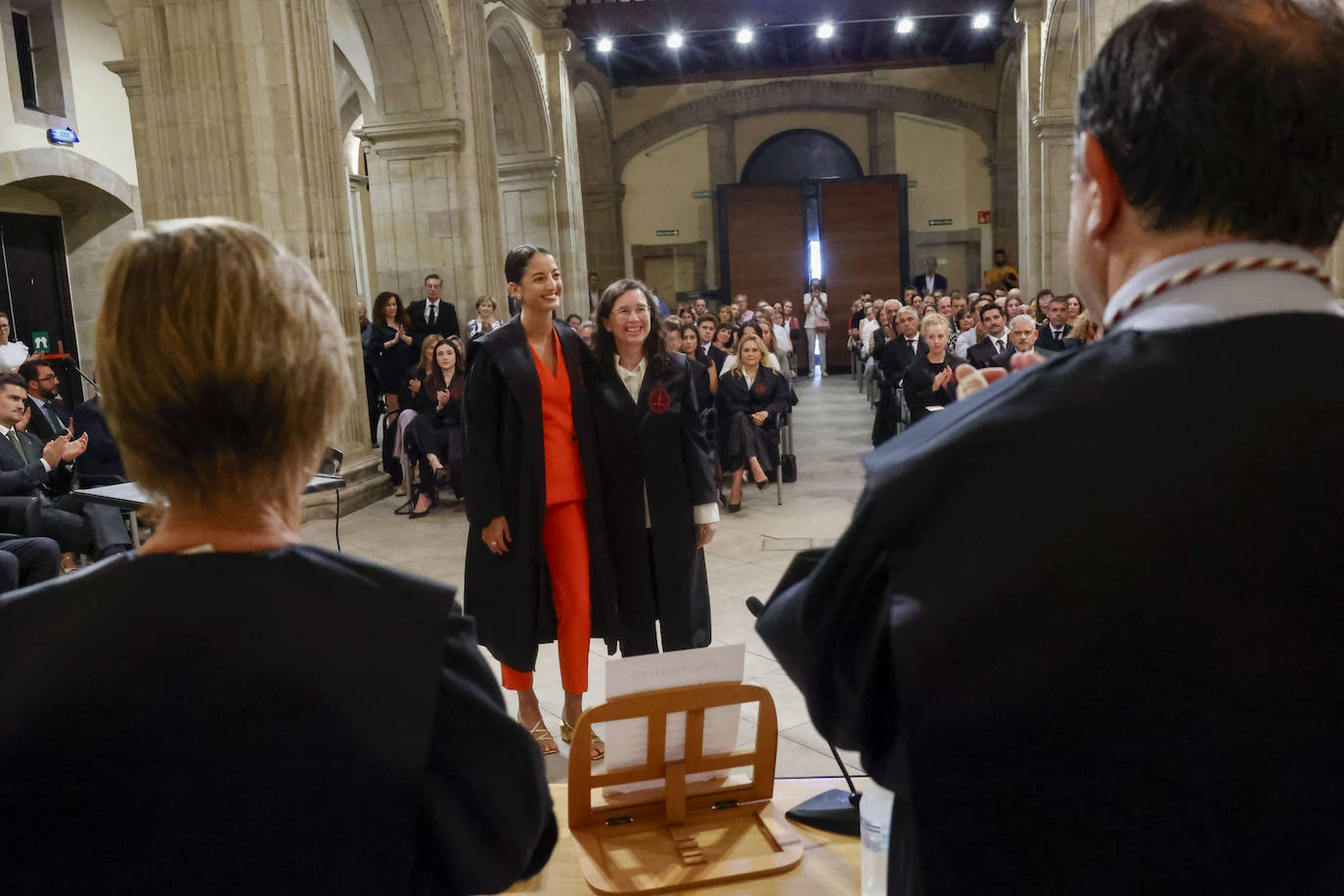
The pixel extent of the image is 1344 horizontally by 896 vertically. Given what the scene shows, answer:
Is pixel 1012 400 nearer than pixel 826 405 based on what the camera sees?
Yes

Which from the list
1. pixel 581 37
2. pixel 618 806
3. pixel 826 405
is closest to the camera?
pixel 618 806

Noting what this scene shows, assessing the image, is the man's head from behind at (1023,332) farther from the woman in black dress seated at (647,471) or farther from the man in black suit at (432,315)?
the man in black suit at (432,315)

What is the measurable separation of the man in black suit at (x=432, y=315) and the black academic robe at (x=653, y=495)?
746 centimetres

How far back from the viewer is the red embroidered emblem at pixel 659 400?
3.68m

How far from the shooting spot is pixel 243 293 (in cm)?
98

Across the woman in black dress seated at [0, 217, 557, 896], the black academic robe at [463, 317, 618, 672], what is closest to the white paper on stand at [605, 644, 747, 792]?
the woman in black dress seated at [0, 217, 557, 896]

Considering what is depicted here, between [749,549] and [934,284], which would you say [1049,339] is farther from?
[934,284]

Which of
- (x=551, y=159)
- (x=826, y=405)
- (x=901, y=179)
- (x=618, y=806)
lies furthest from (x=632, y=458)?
(x=901, y=179)

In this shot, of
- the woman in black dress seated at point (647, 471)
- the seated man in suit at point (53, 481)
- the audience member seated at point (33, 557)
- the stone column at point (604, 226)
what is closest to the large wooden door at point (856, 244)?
the stone column at point (604, 226)

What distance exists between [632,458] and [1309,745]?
282 centimetres

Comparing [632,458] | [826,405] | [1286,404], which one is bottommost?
[826,405]

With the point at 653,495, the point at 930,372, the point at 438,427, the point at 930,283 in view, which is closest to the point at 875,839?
the point at 653,495

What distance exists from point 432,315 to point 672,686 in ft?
31.7

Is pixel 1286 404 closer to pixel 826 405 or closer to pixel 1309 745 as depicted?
pixel 1309 745
